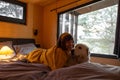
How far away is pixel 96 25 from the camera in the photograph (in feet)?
11.0

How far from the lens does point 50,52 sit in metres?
1.83

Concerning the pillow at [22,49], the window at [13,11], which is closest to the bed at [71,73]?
the pillow at [22,49]

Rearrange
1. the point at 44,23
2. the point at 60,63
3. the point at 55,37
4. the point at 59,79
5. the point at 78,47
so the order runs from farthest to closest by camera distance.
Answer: the point at 44,23, the point at 55,37, the point at 78,47, the point at 60,63, the point at 59,79

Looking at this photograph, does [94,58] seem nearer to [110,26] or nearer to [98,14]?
[110,26]

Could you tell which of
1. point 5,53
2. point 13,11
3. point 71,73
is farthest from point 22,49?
point 71,73

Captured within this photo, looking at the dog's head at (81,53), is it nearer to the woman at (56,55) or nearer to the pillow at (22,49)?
the woman at (56,55)

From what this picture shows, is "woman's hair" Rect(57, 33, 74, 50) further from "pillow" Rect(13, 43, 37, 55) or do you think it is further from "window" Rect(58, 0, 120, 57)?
"window" Rect(58, 0, 120, 57)

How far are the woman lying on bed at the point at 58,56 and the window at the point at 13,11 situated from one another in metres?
1.79

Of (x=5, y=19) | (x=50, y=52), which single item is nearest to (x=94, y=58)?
(x=50, y=52)

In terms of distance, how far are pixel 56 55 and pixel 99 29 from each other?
183cm

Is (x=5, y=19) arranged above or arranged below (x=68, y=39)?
above

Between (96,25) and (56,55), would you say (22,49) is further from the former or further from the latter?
(96,25)

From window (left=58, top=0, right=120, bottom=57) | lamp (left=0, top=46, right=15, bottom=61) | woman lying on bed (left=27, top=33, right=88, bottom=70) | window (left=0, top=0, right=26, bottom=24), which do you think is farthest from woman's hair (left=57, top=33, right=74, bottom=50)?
window (left=0, top=0, right=26, bottom=24)

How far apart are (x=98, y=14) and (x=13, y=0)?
2.06 metres
